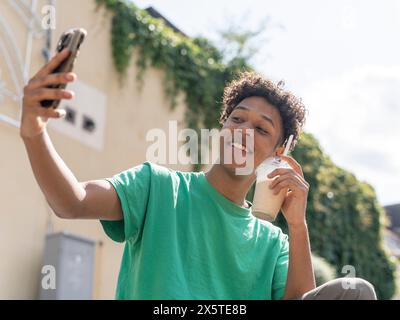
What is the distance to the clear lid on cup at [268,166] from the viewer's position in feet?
6.66

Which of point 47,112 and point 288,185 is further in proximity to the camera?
point 288,185

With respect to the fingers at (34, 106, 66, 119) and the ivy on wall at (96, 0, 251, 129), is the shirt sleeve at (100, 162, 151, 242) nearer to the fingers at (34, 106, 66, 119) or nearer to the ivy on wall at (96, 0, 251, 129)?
the fingers at (34, 106, 66, 119)

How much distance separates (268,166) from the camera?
205cm

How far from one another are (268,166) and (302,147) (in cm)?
579

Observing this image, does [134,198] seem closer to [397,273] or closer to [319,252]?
[319,252]

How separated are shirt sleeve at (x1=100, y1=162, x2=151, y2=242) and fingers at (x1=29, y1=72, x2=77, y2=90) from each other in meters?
0.47

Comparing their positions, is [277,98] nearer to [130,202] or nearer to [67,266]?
[130,202]

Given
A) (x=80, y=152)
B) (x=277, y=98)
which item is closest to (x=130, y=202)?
(x=277, y=98)

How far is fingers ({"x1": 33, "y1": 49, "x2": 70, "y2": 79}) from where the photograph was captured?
131cm

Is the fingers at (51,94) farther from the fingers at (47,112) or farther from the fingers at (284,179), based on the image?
the fingers at (284,179)

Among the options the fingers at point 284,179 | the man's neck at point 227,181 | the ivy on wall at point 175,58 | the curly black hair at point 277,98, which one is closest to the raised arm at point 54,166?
the man's neck at point 227,181

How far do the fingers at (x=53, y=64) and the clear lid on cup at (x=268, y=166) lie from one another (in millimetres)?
903

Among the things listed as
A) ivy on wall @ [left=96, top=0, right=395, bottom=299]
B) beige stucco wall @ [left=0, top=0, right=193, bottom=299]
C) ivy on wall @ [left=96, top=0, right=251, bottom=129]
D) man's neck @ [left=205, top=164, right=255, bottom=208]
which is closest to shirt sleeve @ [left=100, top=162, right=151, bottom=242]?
man's neck @ [left=205, top=164, right=255, bottom=208]

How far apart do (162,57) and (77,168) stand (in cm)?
184
